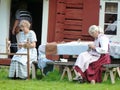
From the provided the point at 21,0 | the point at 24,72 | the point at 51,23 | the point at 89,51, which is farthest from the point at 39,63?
the point at 21,0

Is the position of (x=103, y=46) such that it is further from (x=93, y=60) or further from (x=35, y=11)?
(x=35, y=11)

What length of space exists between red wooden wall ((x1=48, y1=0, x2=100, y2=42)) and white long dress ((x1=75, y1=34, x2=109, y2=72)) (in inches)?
123

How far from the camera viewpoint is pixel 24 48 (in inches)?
481

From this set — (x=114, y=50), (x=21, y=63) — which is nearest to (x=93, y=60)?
(x=114, y=50)

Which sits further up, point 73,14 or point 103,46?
point 73,14

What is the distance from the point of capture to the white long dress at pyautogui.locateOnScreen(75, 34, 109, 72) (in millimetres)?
11516

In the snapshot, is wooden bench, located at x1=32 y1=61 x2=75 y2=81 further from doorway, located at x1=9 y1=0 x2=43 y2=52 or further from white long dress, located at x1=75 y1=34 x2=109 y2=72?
doorway, located at x1=9 y1=0 x2=43 y2=52

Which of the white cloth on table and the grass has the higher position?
the white cloth on table

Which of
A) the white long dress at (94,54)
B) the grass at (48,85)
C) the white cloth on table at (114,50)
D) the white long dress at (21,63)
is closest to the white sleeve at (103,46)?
the white long dress at (94,54)

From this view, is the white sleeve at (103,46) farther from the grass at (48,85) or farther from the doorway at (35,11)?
the doorway at (35,11)

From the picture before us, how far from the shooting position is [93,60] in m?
11.5

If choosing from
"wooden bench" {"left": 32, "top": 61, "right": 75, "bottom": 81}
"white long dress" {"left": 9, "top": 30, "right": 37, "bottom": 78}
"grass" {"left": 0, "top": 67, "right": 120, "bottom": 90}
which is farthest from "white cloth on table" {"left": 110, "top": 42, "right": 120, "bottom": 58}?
"white long dress" {"left": 9, "top": 30, "right": 37, "bottom": 78}

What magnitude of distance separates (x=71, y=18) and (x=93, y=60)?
3.54 m

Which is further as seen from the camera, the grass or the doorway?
the doorway
